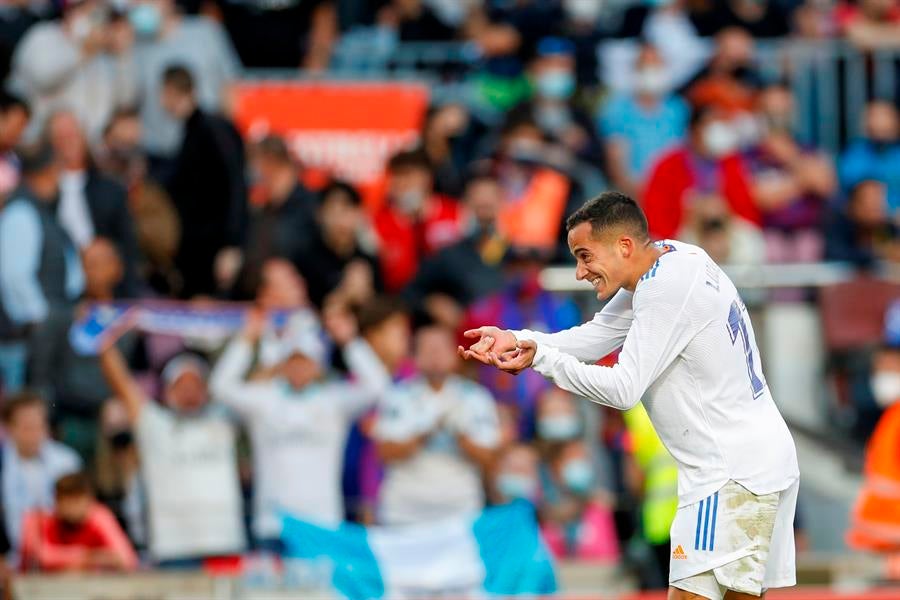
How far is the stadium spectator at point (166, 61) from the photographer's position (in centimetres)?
1369

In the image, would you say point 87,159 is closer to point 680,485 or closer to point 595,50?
point 595,50

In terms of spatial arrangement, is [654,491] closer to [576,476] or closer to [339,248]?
[576,476]

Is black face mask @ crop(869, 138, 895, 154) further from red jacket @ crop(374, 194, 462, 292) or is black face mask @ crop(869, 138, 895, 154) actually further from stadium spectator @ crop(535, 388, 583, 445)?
stadium spectator @ crop(535, 388, 583, 445)

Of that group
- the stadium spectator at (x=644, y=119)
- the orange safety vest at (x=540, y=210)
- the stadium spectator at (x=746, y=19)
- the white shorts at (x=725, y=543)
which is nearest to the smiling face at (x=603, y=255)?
the white shorts at (x=725, y=543)

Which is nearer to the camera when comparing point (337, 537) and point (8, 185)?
point (337, 537)

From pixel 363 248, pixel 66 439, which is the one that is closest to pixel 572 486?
pixel 363 248

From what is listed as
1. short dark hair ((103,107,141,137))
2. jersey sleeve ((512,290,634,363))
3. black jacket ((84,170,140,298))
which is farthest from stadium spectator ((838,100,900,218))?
jersey sleeve ((512,290,634,363))

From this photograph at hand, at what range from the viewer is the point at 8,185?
12383mm

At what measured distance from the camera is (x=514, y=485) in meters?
11.4

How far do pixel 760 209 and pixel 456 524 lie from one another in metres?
5.01

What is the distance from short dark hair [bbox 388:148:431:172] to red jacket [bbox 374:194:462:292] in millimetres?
316

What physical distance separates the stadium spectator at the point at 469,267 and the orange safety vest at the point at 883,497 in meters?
2.85

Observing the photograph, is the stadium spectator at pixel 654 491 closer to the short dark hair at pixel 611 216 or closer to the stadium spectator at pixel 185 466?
the stadium spectator at pixel 185 466

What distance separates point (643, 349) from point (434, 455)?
4.90m
